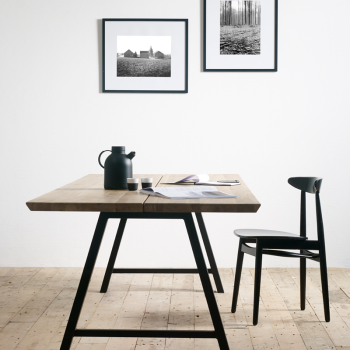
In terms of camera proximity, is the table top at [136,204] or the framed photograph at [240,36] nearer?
the table top at [136,204]

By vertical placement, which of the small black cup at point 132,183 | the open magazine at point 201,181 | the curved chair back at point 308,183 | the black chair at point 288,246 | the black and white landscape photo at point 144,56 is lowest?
the black chair at point 288,246

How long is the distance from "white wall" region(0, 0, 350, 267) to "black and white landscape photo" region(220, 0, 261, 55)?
17 cm

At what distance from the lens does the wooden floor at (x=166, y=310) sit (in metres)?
1.91

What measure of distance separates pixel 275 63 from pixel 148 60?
0.91 m

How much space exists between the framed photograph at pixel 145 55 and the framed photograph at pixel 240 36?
0.18 m

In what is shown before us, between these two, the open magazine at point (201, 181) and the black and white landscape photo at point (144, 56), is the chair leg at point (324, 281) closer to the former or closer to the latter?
the open magazine at point (201, 181)

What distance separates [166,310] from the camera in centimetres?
229

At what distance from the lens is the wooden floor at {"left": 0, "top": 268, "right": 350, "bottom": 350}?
6.27 feet

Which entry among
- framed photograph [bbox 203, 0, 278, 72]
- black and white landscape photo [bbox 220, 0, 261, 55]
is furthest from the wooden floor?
black and white landscape photo [bbox 220, 0, 261, 55]

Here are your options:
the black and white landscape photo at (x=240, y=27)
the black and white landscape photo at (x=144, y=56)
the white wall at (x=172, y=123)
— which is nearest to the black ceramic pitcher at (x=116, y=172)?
the white wall at (x=172, y=123)

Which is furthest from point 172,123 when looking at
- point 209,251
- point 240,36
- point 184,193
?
point 184,193

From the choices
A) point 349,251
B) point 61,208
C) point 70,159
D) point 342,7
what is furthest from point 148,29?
point 349,251

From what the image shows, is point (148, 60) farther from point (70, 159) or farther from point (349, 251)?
point (349, 251)

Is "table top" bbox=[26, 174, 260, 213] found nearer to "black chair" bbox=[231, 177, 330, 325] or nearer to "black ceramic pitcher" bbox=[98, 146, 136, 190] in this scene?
"black ceramic pitcher" bbox=[98, 146, 136, 190]
